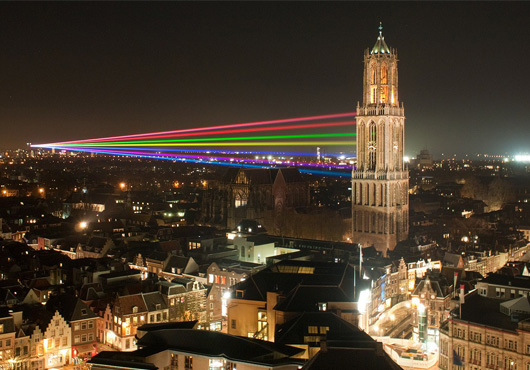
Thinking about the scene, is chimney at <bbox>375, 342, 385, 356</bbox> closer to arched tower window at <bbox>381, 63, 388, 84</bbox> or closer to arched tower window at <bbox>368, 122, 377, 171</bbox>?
arched tower window at <bbox>368, 122, 377, 171</bbox>

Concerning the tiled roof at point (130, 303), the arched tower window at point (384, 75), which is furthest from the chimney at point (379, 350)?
the arched tower window at point (384, 75)

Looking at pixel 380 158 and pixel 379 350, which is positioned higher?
pixel 380 158

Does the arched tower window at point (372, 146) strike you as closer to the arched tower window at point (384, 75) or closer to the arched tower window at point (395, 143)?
the arched tower window at point (395, 143)

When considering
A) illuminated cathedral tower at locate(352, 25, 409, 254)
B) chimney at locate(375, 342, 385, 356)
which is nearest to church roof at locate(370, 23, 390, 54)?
illuminated cathedral tower at locate(352, 25, 409, 254)

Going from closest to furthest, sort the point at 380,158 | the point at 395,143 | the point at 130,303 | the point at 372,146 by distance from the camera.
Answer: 1. the point at 130,303
2. the point at 380,158
3. the point at 372,146
4. the point at 395,143

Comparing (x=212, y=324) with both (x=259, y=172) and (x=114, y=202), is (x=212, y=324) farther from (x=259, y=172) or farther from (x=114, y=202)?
(x=114, y=202)

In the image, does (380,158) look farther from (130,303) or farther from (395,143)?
(130,303)

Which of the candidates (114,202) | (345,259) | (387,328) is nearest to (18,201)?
(114,202)

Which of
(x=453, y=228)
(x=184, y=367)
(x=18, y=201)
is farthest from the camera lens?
(x=18, y=201)

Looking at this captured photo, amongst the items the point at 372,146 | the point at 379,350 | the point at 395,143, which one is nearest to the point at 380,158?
the point at 372,146
